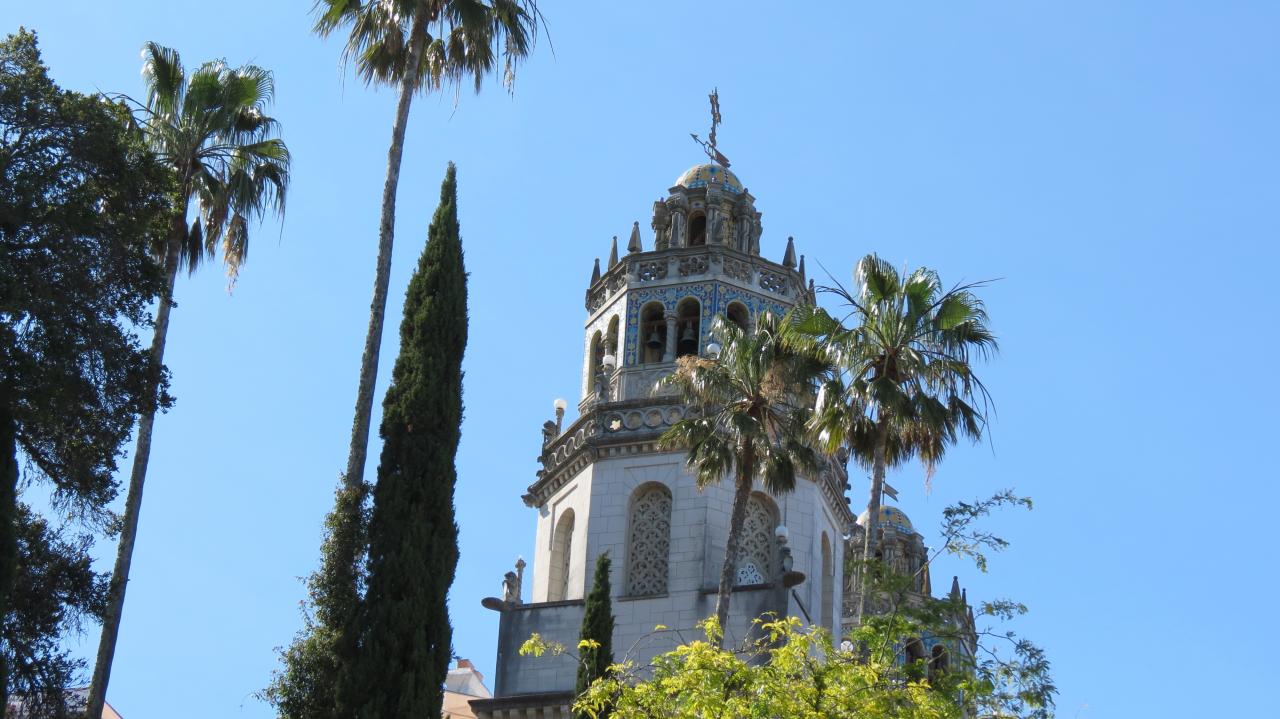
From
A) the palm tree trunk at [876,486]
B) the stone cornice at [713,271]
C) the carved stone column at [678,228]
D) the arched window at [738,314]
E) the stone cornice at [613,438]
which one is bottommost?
the palm tree trunk at [876,486]

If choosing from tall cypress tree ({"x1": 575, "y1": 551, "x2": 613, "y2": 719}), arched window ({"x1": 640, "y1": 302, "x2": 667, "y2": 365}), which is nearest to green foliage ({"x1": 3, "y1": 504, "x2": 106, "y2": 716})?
tall cypress tree ({"x1": 575, "y1": 551, "x2": 613, "y2": 719})

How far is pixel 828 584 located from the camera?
131 ft

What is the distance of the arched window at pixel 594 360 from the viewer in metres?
41.4

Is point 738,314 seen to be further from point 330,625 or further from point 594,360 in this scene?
point 330,625

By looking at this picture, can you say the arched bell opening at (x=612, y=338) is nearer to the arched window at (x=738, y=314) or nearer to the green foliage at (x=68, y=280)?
the arched window at (x=738, y=314)

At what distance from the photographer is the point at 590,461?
39.2m

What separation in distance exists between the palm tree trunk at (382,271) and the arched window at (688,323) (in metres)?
9.66

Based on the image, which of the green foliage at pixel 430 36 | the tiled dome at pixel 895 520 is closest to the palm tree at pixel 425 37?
the green foliage at pixel 430 36

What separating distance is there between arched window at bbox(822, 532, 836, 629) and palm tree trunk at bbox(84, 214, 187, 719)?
15.7 metres

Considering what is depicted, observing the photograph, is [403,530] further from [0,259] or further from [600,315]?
[600,315]

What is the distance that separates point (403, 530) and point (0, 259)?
657 cm

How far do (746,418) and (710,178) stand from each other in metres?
12.4

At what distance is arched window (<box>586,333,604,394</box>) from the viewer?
136 ft

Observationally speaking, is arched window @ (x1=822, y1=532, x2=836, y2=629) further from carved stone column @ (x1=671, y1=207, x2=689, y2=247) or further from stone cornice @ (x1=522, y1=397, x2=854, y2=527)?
carved stone column @ (x1=671, y1=207, x2=689, y2=247)
